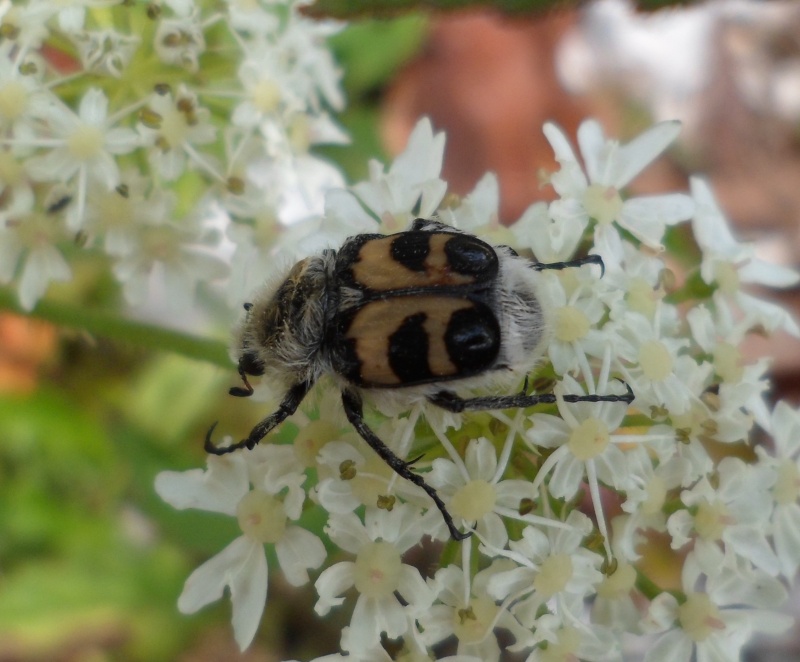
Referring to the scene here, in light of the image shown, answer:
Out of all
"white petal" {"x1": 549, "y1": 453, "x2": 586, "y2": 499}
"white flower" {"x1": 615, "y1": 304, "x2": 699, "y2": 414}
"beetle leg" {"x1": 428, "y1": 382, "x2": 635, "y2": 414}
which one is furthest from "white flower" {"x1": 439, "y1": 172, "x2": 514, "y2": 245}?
"white petal" {"x1": 549, "y1": 453, "x2": 586, "y2": 499}

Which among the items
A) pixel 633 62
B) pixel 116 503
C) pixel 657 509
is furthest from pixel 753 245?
pixel 633 62

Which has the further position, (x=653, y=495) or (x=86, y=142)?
(x=86, y=142)

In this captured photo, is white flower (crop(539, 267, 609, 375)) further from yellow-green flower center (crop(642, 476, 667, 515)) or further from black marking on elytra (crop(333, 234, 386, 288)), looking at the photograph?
A: black marking on elytra (crop(333, 234, 386, 288))

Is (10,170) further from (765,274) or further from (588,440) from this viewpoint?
(765,274)

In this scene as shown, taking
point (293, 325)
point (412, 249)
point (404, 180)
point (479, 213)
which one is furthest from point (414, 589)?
point (404, 180)

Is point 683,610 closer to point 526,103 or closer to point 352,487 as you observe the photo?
point 352,487

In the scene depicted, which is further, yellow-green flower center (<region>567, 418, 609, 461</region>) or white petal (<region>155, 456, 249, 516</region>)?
white petal (<region>155, 456, 249, 516</region>)

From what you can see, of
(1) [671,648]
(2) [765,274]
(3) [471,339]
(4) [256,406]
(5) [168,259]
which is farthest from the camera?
(4) [256,406]

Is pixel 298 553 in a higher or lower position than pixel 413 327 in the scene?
lower
